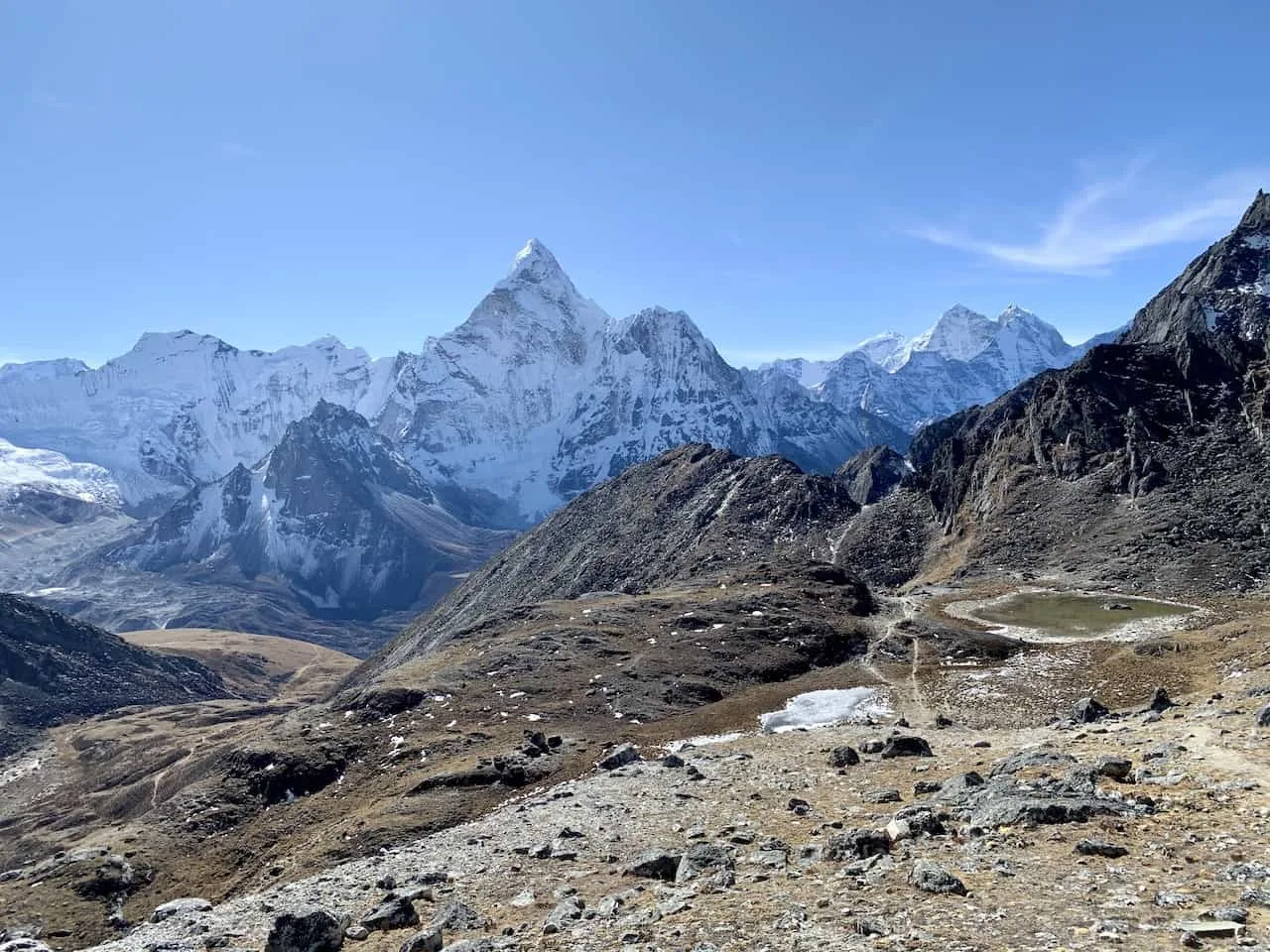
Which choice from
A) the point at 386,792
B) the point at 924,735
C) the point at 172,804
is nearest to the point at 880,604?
the point at 924,735

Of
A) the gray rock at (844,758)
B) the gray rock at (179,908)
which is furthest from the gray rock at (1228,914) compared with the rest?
the gray rock at (179,908)

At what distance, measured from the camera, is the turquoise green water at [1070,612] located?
75.2m

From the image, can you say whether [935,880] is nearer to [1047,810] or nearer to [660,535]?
[1047,810]

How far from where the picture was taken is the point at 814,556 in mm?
139375

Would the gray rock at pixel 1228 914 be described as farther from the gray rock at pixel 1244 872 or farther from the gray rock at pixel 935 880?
the gray rock at pixel 935 880

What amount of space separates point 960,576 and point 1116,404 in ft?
151

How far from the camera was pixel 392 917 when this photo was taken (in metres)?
22.2

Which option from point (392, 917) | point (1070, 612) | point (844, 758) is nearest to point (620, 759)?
point (844, 758)

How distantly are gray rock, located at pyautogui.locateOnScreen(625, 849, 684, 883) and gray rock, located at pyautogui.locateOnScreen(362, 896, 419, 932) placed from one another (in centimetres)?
594

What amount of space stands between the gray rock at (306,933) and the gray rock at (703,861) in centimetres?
872

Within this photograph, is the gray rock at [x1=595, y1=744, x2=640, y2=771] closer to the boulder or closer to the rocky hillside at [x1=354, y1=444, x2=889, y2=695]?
the boulder

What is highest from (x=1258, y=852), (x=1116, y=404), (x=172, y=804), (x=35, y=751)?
(x=1116, y=404)

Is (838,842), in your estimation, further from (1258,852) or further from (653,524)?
(653,524)

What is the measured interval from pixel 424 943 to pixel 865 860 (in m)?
10.3
